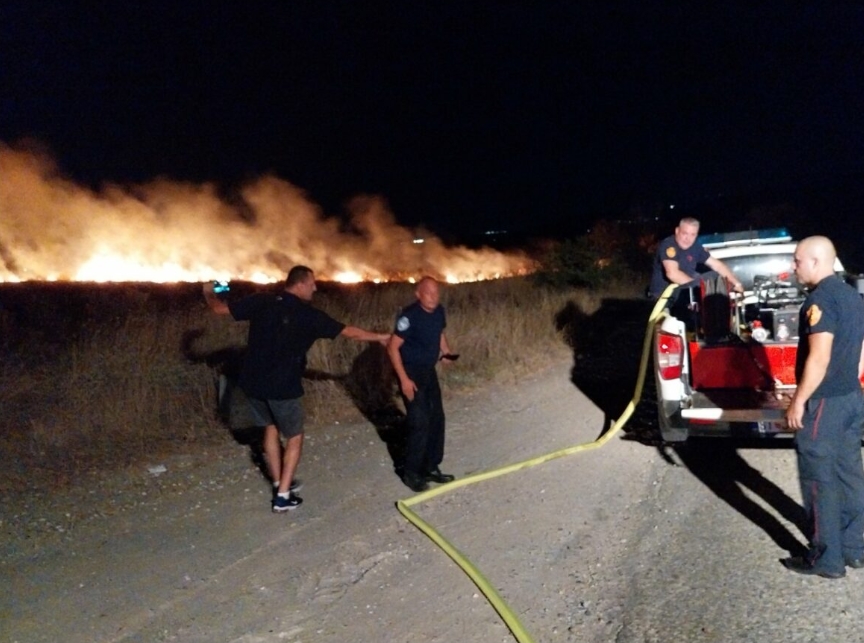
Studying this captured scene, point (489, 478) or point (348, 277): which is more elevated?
point (348, 277)

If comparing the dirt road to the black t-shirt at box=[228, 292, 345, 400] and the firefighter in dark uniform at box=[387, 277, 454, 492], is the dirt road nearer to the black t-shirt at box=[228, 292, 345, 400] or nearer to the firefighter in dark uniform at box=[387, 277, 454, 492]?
the firefighter in dark uniform at box=[387, 277, 454, 492]

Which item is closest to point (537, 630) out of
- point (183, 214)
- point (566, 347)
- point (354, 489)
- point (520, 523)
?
point (520, 523)

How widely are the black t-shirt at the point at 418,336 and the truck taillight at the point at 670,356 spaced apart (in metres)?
1.93

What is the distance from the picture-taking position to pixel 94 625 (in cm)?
430

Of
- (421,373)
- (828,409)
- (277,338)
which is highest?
(277,338)

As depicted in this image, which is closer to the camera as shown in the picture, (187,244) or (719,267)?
(719,267)

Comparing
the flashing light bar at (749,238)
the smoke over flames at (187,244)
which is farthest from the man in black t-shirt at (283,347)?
the smoke over flames at (187,244)

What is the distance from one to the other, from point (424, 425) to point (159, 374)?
5728mm

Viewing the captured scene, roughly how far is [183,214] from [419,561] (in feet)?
98.4

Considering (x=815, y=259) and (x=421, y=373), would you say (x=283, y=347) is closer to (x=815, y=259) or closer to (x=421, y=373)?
(x=421, y=373)

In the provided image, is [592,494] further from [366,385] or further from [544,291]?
[544,291]

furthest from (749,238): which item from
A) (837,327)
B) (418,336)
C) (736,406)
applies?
(837,327)

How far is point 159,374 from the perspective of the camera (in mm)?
10773

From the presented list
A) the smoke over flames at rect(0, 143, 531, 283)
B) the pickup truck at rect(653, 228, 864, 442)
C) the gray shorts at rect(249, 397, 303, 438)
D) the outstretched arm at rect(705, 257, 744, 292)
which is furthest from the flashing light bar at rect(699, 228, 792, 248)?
the smoke over flames at rect(0, 143, 531, 283)
